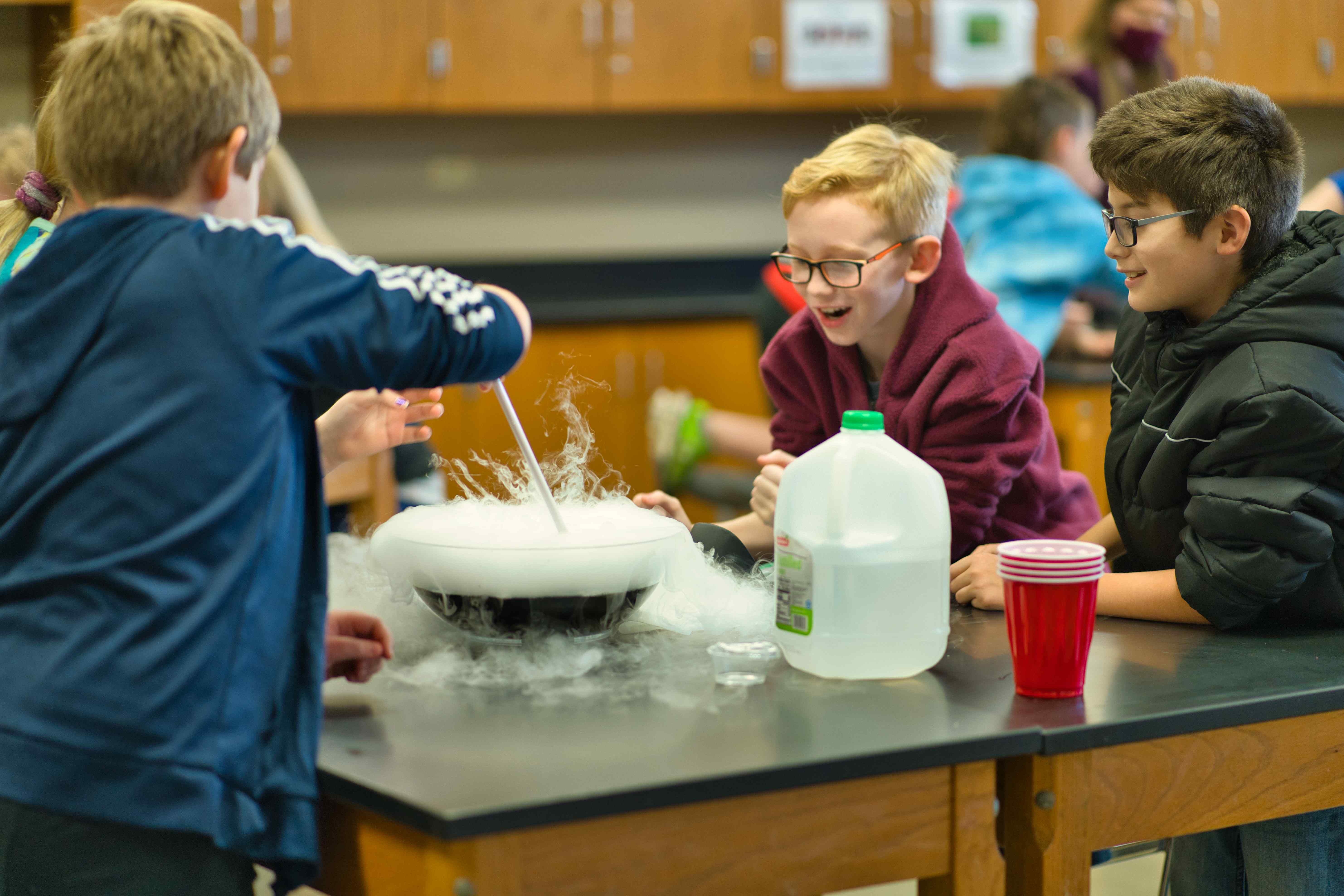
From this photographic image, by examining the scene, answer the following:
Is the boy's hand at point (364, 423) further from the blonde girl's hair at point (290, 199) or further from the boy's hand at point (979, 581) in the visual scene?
the blonde girl's hair at point (290, 199)

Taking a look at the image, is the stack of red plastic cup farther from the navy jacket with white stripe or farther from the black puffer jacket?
the navy jacket with white stripe

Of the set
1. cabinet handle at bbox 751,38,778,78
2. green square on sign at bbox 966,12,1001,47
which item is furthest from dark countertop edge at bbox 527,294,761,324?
green square on sign at bbox 966,12,1001,47

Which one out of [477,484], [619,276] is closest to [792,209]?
[477,484]

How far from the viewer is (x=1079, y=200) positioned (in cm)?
336

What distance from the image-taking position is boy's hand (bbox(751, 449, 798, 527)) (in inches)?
58.2

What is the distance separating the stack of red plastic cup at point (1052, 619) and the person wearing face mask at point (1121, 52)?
2990mm

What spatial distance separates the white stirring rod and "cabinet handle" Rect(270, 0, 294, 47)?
11.0ft

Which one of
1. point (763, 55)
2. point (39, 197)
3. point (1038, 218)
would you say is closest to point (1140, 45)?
point (1038, 218)

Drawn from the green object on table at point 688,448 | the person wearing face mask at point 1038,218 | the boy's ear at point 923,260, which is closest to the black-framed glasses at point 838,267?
the boy's ear at point 923,260

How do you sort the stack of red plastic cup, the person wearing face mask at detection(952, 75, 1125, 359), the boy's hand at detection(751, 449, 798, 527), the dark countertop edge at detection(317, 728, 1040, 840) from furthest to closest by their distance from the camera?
1. the person wearing face mask at detection(952, 75, 1125, 359)
2. the boy's hand at detection(751, 449, 798, 527)
3. the stack of red plastic cup
4. the dark countertop edge at detection(317, 728, 1040, 840)

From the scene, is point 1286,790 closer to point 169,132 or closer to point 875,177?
point 875,177

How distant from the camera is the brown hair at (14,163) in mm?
1948

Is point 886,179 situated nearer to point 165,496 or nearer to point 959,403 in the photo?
point 959,403

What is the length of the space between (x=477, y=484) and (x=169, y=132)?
19.6 inches
